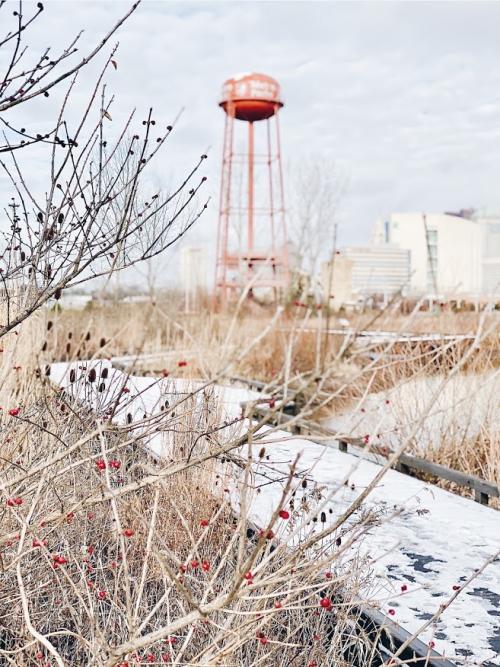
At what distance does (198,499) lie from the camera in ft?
11.7

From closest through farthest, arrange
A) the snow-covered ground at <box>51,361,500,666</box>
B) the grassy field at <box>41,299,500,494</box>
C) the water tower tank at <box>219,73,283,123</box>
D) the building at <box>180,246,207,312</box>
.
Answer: the grassy field at <box>41,299,500,494</box>, the snow-covered ground at <box>51,361,500,666</box>, the building at <box>180,246,207,312</box>, the water tower tank at <box>219,73,283,123</box>

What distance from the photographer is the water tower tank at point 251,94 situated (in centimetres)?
2341

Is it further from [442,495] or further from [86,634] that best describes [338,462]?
[86,634]

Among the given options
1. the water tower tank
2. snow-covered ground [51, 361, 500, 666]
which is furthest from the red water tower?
snow-covered ground [51, 361, 500, 666]

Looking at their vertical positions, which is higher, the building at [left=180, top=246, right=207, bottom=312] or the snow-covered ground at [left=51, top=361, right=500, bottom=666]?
the building at [left=180, top=246, right=207, bottom=312]

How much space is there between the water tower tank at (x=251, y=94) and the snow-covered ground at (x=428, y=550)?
1986 centimetres

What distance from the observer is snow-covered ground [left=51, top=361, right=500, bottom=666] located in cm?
257

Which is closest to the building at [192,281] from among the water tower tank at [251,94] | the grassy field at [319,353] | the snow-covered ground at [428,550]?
the grassy field at [319,353]

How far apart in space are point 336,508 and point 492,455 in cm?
135

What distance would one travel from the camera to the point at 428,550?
345 centimetres

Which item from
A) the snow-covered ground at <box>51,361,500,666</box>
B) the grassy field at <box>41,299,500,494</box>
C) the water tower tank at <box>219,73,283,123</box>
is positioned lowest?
the snow-covered ground at <box>51,361,500,666</box>

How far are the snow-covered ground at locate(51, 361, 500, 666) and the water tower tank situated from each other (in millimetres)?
19864

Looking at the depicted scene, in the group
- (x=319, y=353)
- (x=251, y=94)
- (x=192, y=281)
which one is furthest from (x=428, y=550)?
(x=251, y=94)

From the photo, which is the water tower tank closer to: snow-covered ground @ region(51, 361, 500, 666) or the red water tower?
the red water tower
